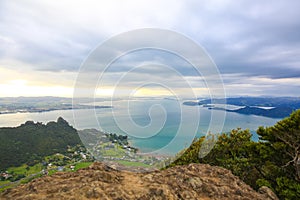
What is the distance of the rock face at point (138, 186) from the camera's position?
4125 mm

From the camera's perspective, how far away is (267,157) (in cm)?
1009

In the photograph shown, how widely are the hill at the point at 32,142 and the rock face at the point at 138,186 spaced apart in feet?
122

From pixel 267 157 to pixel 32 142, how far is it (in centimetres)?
5360

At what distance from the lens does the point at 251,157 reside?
36.1 ft

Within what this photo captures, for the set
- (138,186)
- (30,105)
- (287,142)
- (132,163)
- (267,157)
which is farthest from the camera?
(30,105)

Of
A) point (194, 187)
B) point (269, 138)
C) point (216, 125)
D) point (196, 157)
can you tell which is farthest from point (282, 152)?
point (194, 187)

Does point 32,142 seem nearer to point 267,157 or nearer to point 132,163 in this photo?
point 132,163

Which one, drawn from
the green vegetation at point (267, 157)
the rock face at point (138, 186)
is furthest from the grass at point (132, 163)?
the green vegetation at point (267, 157)

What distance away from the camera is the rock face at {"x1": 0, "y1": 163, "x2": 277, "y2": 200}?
13.5 feet

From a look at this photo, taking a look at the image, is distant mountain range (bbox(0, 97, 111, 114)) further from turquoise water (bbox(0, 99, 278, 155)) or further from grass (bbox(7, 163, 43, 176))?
turquoise water (bbox(0, 99, 278, 155))

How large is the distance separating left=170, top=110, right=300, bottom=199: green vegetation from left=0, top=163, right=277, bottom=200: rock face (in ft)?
10.3

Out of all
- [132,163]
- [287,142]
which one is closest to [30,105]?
[132,163]

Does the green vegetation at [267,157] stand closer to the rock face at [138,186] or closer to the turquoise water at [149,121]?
the rock face at [138,186]

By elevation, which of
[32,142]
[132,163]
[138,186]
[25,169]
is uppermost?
[138,186]
